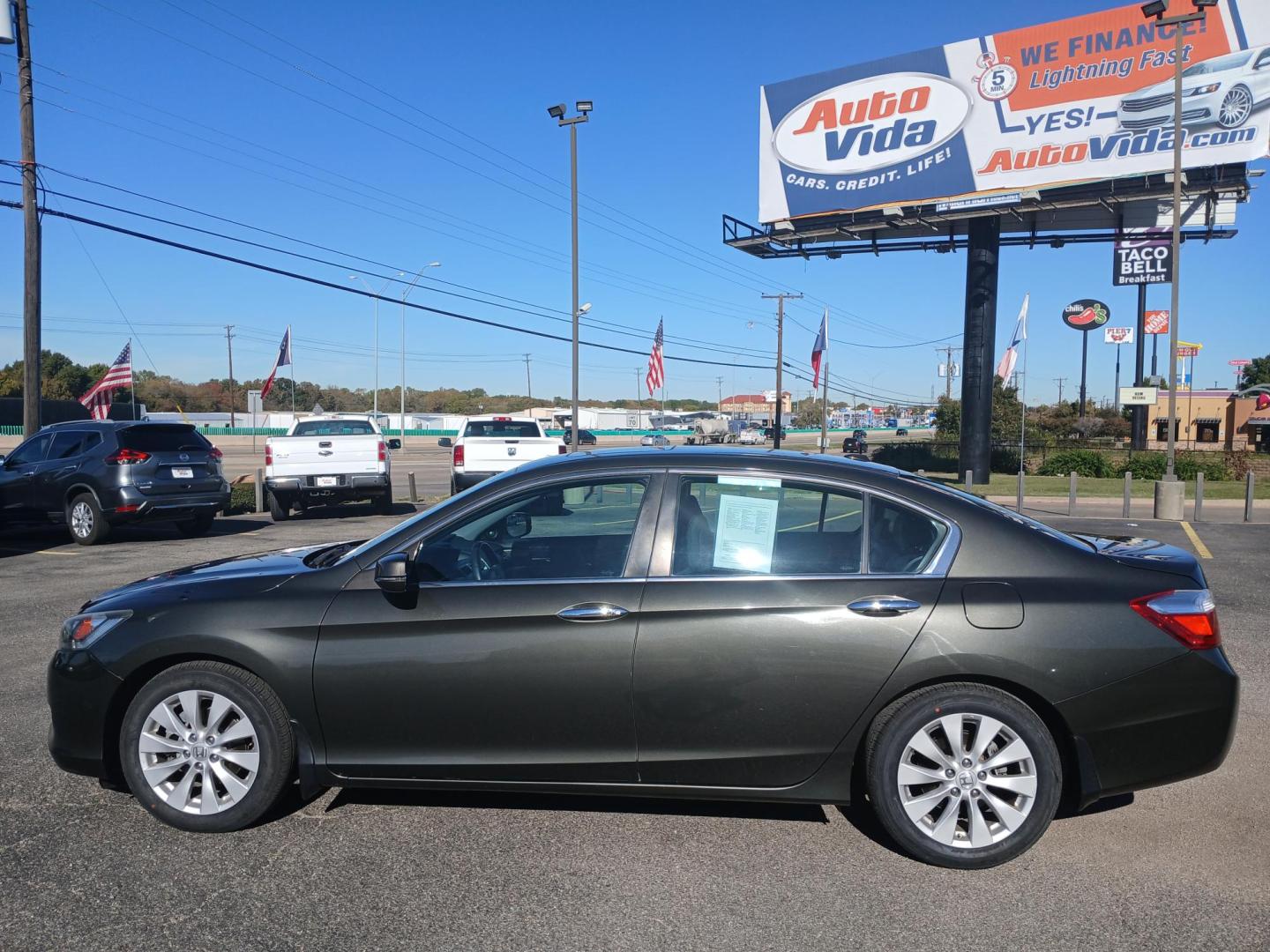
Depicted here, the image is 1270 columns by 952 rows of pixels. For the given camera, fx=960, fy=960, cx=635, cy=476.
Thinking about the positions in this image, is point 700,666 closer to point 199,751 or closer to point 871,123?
point 199,751

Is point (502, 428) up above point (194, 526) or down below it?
above

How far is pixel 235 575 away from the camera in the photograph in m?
4.20

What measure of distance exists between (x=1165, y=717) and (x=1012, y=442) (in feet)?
121

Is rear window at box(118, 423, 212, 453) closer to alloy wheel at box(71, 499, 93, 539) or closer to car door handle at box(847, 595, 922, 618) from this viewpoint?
alloy wheel at box(71, 499, 93, 539)

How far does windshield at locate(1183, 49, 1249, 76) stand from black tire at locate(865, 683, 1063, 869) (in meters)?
30.4

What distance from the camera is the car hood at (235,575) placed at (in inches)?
161

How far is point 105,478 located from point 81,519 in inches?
30.1

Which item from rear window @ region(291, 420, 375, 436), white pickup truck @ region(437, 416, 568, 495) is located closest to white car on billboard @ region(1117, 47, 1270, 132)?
white pickup truck @ region(437, 416, 568, 495)

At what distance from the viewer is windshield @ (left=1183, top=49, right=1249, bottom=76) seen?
2688 centimetres

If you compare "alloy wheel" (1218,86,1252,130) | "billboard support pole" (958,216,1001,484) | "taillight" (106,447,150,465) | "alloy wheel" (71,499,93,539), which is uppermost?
"alloy wheel" (1218,86,1252,130)

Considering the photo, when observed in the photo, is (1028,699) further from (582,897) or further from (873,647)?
(582,897)

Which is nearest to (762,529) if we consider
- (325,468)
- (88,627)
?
(88,627)

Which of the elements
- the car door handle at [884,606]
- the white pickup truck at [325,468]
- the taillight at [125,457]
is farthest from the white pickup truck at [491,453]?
the car door handle at [884,606]

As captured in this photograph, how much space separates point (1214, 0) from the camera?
674 inches
